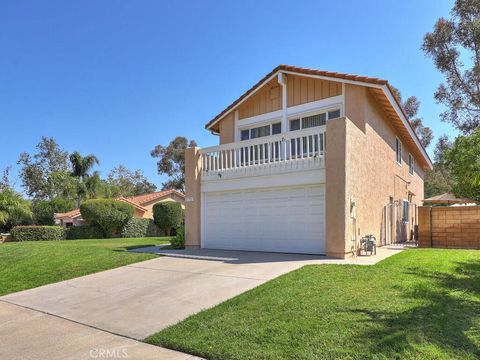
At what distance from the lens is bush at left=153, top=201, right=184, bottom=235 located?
2739cm

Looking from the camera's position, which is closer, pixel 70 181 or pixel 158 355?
pixel 158 355

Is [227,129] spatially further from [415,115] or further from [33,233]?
[415,115]

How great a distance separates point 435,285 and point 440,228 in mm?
7589

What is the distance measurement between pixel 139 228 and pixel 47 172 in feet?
75.1

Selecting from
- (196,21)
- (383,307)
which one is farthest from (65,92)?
(383,307)

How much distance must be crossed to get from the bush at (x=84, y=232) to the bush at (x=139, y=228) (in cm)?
180

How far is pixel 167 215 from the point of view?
89.9 ft

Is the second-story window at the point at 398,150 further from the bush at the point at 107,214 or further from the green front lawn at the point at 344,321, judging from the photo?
the bush at the point at 107,214

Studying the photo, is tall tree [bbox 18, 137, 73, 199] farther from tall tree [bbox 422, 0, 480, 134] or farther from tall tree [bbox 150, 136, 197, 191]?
tall tree [bbox 422, 0, 480, 134]

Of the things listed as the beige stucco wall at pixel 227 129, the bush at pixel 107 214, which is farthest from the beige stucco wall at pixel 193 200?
the bush at pixel 107 214

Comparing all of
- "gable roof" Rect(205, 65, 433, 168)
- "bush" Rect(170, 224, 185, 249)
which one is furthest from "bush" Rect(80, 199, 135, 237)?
"bush" Rect(170, 224, 185, 249)

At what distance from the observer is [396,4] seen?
45.6 ft

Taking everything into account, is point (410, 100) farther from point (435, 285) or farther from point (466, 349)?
point (466, 349)

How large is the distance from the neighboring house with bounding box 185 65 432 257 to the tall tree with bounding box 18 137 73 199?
32171mm
